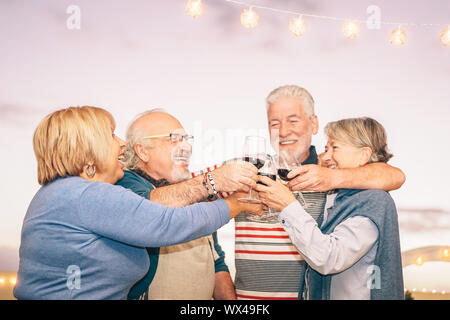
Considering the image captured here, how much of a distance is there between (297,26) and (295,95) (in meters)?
1.18

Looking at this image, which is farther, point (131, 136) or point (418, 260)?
point (418, 260)

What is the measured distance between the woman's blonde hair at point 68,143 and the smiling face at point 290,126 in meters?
1.18

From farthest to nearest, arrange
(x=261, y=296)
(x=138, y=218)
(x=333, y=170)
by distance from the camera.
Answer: (x=261, y=296) → (x=333, y=170) → (x=138, y=218)

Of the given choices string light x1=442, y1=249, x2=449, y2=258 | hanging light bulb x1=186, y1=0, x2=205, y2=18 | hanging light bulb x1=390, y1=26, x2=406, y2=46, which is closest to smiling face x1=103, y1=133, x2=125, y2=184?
hanging light bulb x1=186, y1=0, x2=205, y2=18

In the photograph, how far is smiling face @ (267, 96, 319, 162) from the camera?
7.09 ft

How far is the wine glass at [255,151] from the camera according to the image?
60.9 inches

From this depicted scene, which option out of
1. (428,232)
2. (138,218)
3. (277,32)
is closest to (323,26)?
(277,32)

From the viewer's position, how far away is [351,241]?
1.37 metres

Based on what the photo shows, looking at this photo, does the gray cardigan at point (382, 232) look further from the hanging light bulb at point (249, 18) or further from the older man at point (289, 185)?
the hanging light bulb at point (249, 18)

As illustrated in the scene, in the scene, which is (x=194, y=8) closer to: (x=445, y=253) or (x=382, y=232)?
(x=382, y=232)

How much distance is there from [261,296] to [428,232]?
8.11ft

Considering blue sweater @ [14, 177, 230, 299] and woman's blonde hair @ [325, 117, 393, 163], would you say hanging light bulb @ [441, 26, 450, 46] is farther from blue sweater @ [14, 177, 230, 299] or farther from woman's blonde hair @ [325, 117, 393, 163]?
blue sweater @ [14, 177, 230, 299]
